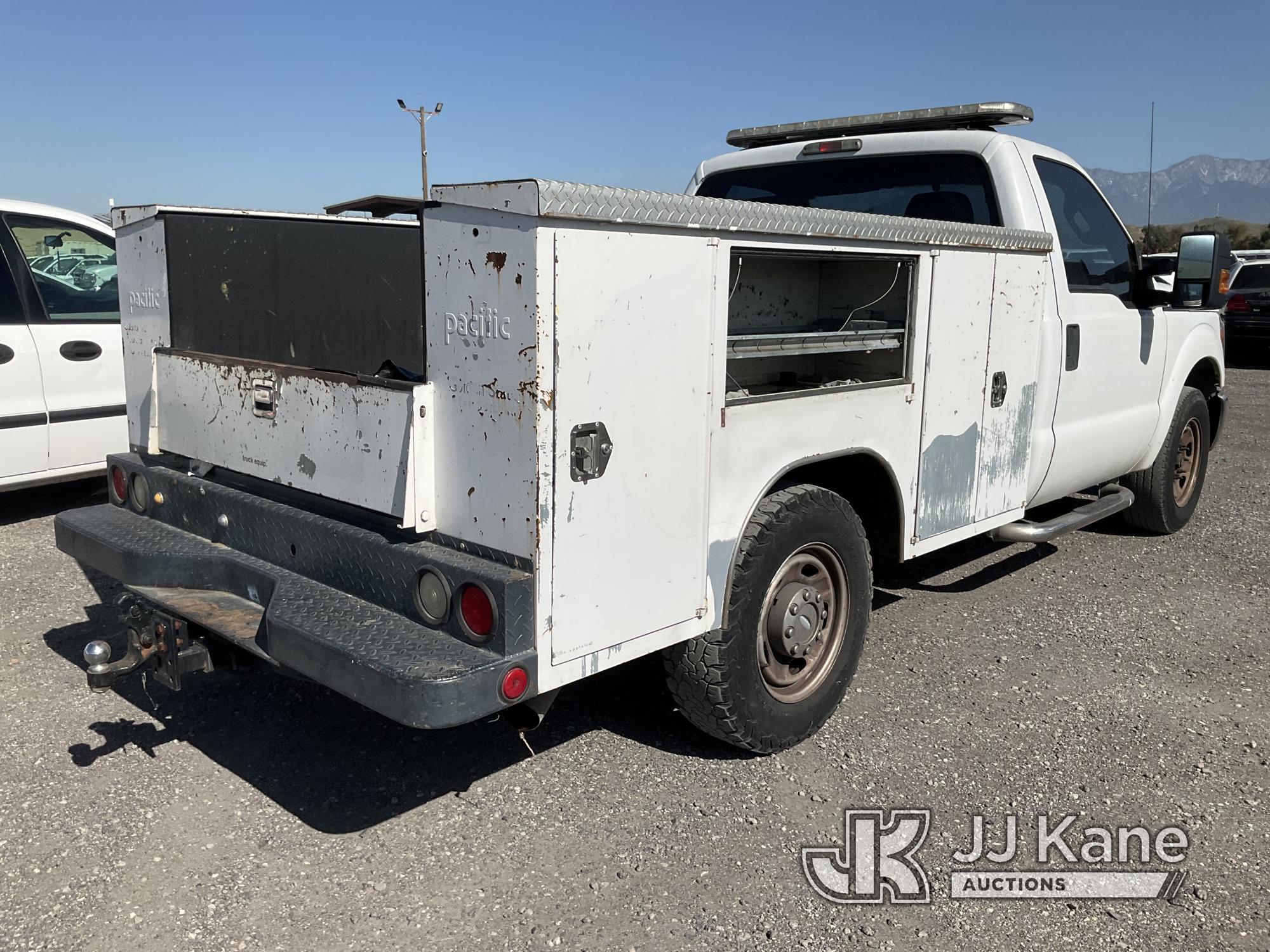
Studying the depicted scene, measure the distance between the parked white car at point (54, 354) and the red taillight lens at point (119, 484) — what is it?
2318 millimetres

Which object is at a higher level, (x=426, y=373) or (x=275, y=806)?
(x=426, y=373)

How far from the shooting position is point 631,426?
107 inches

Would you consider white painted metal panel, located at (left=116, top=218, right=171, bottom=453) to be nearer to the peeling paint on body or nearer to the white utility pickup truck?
the white utility pickup truck

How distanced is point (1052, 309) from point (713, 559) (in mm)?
2380

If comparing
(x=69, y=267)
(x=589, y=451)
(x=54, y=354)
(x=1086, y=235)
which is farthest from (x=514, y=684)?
(x=69, y=267)

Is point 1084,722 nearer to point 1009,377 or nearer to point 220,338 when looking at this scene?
point 1009,377

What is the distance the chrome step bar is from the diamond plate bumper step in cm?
279

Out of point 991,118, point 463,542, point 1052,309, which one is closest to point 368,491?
point 463,542

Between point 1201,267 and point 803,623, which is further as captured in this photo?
point 1201,267

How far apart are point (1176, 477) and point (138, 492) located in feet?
19.0

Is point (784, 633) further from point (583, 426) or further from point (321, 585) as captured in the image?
point (321, 585)

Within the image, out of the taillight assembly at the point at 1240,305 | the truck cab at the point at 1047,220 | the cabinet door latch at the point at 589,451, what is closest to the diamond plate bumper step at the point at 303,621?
the cabinet door latch at the point at 589,451

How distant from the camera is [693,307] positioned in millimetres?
2834

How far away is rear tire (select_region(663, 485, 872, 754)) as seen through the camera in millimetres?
3207
